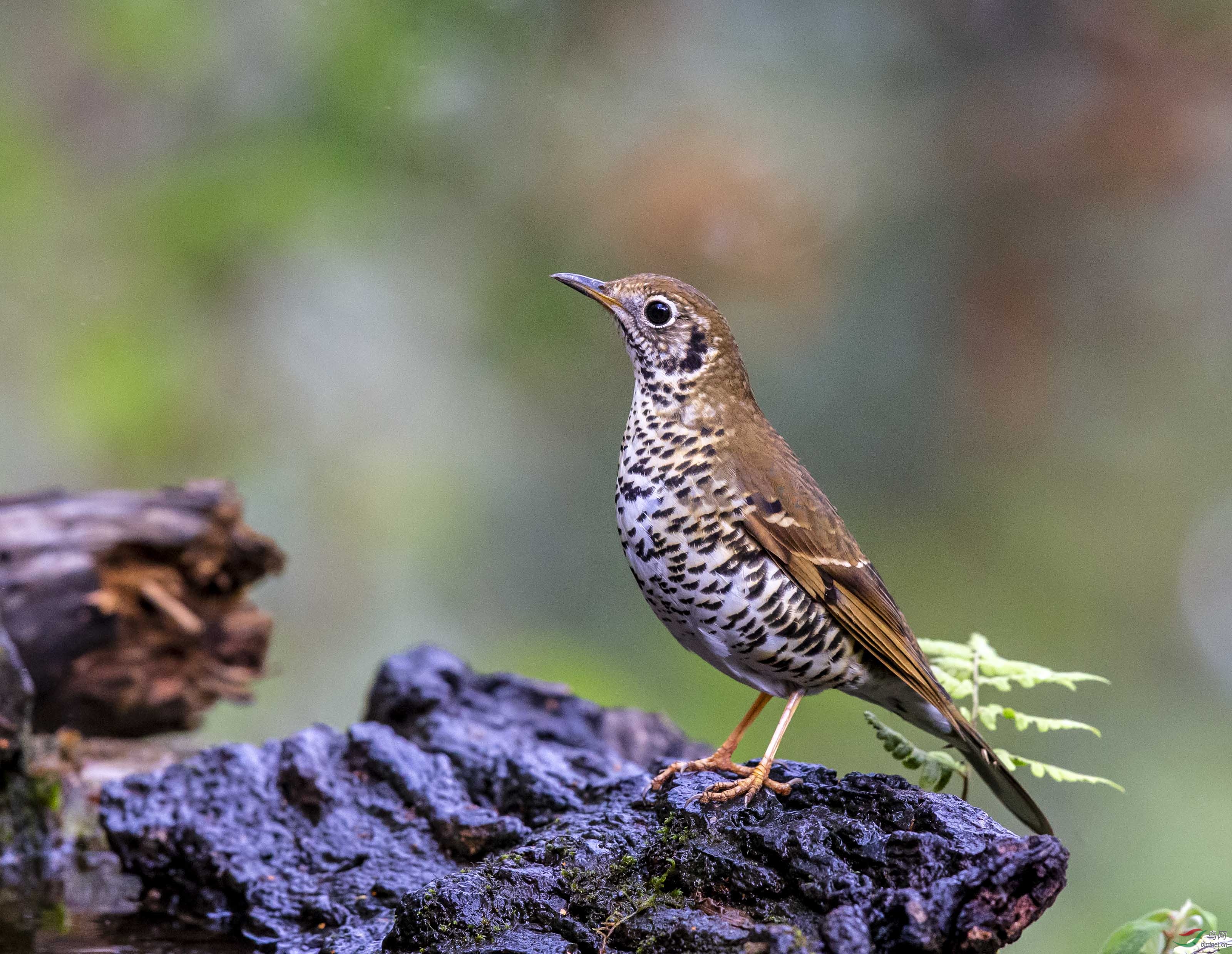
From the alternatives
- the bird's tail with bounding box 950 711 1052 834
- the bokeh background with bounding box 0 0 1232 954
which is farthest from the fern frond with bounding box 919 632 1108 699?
the bokeh background with bounding box 0 0 1232 954

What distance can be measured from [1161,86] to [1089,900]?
5.16m

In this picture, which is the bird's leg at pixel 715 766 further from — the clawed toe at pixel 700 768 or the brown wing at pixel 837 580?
the brown wing at pixel 837 580

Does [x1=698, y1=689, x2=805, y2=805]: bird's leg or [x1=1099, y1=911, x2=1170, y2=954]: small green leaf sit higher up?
[x1=1099, y1=911, x2=1170, y2=954]: small green leaf

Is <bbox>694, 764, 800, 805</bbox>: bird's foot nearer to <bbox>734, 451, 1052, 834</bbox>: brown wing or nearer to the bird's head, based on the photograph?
<bbox>734, 451, 1052, 834</bbox>: brown wing

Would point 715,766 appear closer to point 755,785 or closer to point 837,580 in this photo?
point 755,785

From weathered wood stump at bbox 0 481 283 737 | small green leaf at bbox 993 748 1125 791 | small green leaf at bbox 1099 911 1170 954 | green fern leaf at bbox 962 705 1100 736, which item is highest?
green fern leaf at bbox 962 705 1100 736

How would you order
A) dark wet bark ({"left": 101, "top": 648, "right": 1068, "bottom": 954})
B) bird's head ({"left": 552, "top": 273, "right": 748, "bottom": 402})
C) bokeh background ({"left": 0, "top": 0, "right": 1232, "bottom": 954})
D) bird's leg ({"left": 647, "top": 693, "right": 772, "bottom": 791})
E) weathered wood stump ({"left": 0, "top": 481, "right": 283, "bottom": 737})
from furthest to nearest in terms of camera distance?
1. bokeh background ({"left": 0, "top": 0, "right": 1232, "bottom": 954})
2. weathered wood stump ({"left": 0, "top": 481, "right": 283, "bottom": 737})
3. bird's head ({"left": 552, "top": 273, "right": 748, "bottom": 402})
4. bird's leg ({"left": 647, "top": 693, "right": 772, "bottom": 791})
5. dark wet bark ({"left": 101, "top": 648, "right": 1068, "bottom": 954})

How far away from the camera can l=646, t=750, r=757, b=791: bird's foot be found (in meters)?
3.02

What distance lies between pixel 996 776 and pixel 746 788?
756mm

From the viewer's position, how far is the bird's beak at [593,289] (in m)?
3.24

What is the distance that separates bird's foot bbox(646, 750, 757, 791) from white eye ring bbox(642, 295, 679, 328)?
1.20 metres

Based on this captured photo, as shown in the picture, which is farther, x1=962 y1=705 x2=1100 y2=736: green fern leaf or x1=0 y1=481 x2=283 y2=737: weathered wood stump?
x1=0 y1=481 x2=283 y2=737: weathered wood stump

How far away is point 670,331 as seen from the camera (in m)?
3.21

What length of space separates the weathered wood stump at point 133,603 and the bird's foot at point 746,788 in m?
2.93
